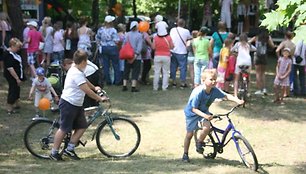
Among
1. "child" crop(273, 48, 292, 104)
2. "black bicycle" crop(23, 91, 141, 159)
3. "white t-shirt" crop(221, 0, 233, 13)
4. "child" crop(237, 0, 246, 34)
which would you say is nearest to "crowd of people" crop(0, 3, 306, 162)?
"child" crop(273, 48, 292, 104)

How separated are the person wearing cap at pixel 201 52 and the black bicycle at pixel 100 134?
17.4 feet

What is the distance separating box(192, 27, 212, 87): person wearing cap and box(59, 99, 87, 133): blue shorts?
6157 millimetres

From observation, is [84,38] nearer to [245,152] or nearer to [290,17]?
[245,152]

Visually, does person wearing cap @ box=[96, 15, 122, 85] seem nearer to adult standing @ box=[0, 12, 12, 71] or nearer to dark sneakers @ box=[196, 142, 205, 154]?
adult standing @ box=[0, 12, 12, 71]

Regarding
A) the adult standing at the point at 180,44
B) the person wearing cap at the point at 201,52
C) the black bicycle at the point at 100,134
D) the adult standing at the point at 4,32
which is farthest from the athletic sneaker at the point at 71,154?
the adult standing at the point at 4,32

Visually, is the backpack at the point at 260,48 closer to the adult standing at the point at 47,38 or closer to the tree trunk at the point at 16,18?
the adult standing at the point at 47,38

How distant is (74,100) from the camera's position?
23.6ft

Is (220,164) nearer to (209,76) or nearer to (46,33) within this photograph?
(209,76)

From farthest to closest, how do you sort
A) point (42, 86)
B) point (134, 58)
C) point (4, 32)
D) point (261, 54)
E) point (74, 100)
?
point (4, 32) → point (134, 58) → point (261, 54) → point (42, 86) → point (74, 100)

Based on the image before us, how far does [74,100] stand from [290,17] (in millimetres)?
3304

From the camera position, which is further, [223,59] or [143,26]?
[143,26]

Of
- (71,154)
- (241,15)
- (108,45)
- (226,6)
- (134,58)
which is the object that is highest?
(226,6)

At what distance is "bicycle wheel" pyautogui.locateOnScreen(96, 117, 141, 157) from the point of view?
7.79 metres

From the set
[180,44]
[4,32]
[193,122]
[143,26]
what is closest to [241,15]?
[180,44]
